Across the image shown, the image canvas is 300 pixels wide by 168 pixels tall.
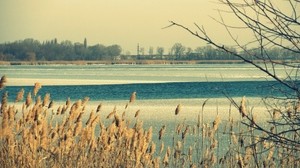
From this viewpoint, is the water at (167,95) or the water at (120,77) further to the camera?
the water at (120,77)

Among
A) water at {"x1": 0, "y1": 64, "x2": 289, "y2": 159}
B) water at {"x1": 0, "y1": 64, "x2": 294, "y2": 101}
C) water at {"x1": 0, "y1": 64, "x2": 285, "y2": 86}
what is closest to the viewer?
water at {"x1": 0, "y1": 64, "x2": 289, "y2": 159}

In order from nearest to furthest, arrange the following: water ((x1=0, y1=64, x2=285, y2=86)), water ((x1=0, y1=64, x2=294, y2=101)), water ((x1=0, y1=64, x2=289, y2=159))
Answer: water ((x1=0, y1=64, x2=289, y2=159)), water ((x1=0, y1=64, x2=294, y2=101)), water ((x1=0, y1=64, x2=285, y2=86))

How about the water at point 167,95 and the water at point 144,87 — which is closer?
the water at point 167,95

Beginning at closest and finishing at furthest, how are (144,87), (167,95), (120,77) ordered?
(167,95) < (144,87) < (120,77)

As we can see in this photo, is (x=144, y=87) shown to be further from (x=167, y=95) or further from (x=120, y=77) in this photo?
(x=120, y=77)

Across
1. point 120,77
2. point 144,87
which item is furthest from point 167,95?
point 120,77

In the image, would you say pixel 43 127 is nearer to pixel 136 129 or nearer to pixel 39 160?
pixel 39 160

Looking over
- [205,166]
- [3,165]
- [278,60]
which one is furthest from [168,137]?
[278,60]

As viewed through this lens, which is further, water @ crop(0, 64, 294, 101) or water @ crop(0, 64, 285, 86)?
water @ crop(0, 64, 285, 86)

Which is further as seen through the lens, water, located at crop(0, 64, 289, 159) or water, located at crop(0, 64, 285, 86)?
water, located at crop(0, 64, 285, 86)

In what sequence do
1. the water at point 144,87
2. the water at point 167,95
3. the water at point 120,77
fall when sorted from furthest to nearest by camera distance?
the water at point 120,77, the water at point 144,87, the water at point 167,95

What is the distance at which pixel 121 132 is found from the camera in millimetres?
7297

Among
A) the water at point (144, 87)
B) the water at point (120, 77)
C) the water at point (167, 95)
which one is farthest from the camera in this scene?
the water at point (120, 77)

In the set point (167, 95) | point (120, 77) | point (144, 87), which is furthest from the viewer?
point (120, 77)
